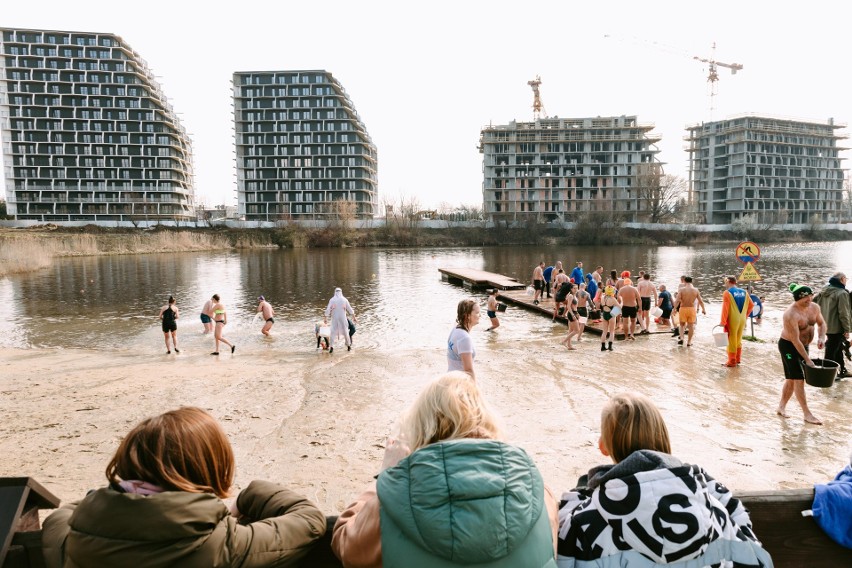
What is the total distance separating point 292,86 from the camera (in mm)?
100062

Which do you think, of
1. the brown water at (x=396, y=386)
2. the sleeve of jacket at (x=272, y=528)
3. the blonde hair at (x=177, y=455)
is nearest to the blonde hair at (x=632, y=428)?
the sleeve of jacket at (x=272, y=528)

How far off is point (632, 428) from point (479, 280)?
97.6ft

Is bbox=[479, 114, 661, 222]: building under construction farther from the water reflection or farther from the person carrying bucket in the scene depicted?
the person carrying bucket

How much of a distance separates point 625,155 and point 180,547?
114m

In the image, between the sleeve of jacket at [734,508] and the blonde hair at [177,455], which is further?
the sleeve of jacket at [734,508]

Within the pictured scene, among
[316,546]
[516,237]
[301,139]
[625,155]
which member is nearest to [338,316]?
[316,546]

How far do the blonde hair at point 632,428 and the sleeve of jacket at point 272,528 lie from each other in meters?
1.19

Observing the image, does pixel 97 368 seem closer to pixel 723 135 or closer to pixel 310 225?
pixel 310 225

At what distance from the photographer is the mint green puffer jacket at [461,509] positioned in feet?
5.93

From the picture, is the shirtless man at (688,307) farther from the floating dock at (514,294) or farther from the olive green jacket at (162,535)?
the olive green jacket at (162,535)

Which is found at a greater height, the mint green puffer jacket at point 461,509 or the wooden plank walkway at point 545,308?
the mint green puffer jacket at point 461,509

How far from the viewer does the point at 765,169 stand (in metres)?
117

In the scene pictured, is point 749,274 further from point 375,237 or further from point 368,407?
point 375,237

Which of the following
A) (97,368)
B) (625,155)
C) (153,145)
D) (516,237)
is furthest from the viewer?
(625,155)
